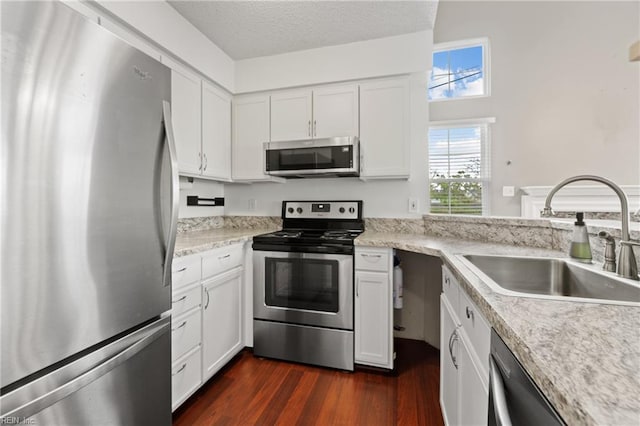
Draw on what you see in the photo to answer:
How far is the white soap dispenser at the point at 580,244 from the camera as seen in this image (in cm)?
122

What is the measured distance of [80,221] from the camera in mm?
881

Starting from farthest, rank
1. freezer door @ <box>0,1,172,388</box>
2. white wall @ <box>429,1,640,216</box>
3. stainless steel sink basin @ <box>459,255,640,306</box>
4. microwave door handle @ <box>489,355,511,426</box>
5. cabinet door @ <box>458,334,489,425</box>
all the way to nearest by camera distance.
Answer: white wall @ <box>429,1,640,216</box>, stainless steel sink basin @ <box>459,255,640,306</box>, cabinet door @ <box>458,334,489,425</box>, freezer door @ <box>0,1,172,388</box>, microwave door handle @ <box>489,355,511,426</box>

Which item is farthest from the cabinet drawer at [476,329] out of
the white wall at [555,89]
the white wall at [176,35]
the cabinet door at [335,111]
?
the white wall at [555,89]

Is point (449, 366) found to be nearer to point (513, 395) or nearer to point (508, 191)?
point (513, 395)

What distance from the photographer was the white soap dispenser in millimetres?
1218

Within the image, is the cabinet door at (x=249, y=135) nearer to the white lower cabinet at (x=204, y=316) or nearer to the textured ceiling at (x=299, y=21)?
the textured ceiling at (x=299, y=21)

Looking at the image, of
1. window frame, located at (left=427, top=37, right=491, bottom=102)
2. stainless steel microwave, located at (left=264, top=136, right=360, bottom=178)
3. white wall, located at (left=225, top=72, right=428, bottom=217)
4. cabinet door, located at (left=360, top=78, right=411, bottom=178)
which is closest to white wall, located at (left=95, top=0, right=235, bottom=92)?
stainless steel microwave, located at (left=264, top=136, right=360, bottom=178)

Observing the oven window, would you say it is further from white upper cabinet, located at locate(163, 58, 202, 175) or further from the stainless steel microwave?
white upper cabinet, located at locate(163, 58, 202, 175)

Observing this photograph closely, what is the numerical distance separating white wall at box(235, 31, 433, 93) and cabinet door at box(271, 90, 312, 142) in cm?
9

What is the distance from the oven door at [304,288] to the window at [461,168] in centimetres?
246

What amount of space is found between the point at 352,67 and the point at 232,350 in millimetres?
2448

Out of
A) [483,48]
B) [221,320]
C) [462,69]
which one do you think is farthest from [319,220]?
[483,48]

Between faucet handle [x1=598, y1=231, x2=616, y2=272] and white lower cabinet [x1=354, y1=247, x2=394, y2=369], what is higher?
faucet handle [x1=598, y1=231, x2=616, y2=272]

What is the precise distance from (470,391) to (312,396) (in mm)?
1063
